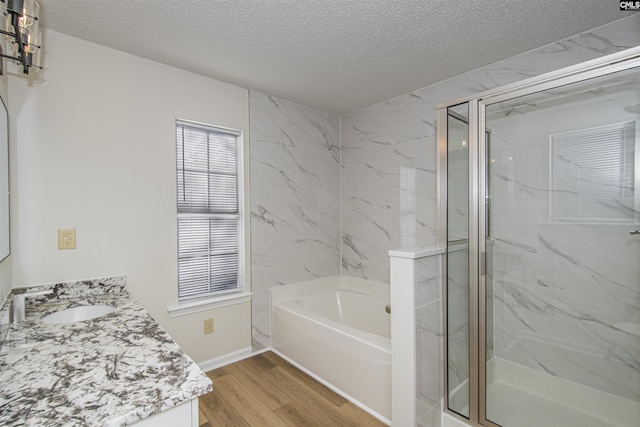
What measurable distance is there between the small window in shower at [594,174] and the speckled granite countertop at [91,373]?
1.91 m

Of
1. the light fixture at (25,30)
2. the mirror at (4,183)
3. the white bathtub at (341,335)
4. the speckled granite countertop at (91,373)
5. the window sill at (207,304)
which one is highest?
the light fixture at (25,30)

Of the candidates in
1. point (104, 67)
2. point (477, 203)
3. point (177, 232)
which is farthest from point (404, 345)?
point (104, 67)

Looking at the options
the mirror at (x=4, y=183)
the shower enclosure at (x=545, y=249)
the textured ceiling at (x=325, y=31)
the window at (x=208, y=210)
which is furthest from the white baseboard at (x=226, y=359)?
the textured ceiling at (x=325, y=31)

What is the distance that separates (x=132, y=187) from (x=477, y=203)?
229 cm

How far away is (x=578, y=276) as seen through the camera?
1.62 m

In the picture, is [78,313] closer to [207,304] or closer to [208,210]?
[207,304]

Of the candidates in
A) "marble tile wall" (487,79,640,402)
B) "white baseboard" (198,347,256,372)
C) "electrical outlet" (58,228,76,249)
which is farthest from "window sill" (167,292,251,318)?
"marble tile wall" (487,79,640,402)

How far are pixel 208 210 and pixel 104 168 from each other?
0.77 m

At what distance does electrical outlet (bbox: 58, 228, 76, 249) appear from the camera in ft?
6.15

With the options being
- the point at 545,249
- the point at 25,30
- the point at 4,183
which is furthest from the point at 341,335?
the point at 25,30

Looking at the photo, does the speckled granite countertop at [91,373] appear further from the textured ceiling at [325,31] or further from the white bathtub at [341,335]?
the textured ceiling at [325,31]

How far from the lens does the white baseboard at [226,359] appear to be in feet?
8.16

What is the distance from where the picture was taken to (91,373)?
0.97 meters

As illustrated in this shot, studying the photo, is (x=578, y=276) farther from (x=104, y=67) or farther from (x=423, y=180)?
(x=104, y=67)
